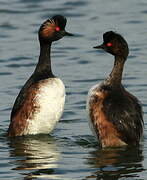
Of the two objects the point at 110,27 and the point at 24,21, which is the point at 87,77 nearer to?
the point at 110,27

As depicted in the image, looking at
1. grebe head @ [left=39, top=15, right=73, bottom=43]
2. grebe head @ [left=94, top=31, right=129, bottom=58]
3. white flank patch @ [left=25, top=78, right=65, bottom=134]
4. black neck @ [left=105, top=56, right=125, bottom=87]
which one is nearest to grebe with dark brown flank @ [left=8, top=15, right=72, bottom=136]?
white flank patch @ [left=25, top=78, right=65, bottom=134]

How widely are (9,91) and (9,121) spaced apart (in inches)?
70.6

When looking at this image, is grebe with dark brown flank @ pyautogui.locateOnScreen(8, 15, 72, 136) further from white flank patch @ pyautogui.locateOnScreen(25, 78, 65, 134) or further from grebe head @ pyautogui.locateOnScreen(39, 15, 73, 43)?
grebe head @ pyautogui.locateOnScreen(39, 15, 73, 43)

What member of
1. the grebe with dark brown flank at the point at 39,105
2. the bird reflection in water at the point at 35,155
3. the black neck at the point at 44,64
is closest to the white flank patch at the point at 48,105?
the grebe with dark brown flank at the point at 39,105

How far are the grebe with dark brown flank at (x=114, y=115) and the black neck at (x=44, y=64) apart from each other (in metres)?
1.56

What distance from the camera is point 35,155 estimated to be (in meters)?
14.8

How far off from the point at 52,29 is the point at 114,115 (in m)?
2.60

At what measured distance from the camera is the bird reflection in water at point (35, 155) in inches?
539

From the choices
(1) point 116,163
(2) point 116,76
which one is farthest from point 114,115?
(1) point 116,163

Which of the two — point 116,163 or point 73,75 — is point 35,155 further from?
point 73,75

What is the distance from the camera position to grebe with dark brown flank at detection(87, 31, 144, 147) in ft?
49.1

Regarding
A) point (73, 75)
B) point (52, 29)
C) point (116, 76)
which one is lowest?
point (73, 75)

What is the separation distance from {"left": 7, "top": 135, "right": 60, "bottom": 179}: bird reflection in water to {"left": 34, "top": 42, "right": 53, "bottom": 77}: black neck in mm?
1138

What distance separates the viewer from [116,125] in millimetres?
14953
